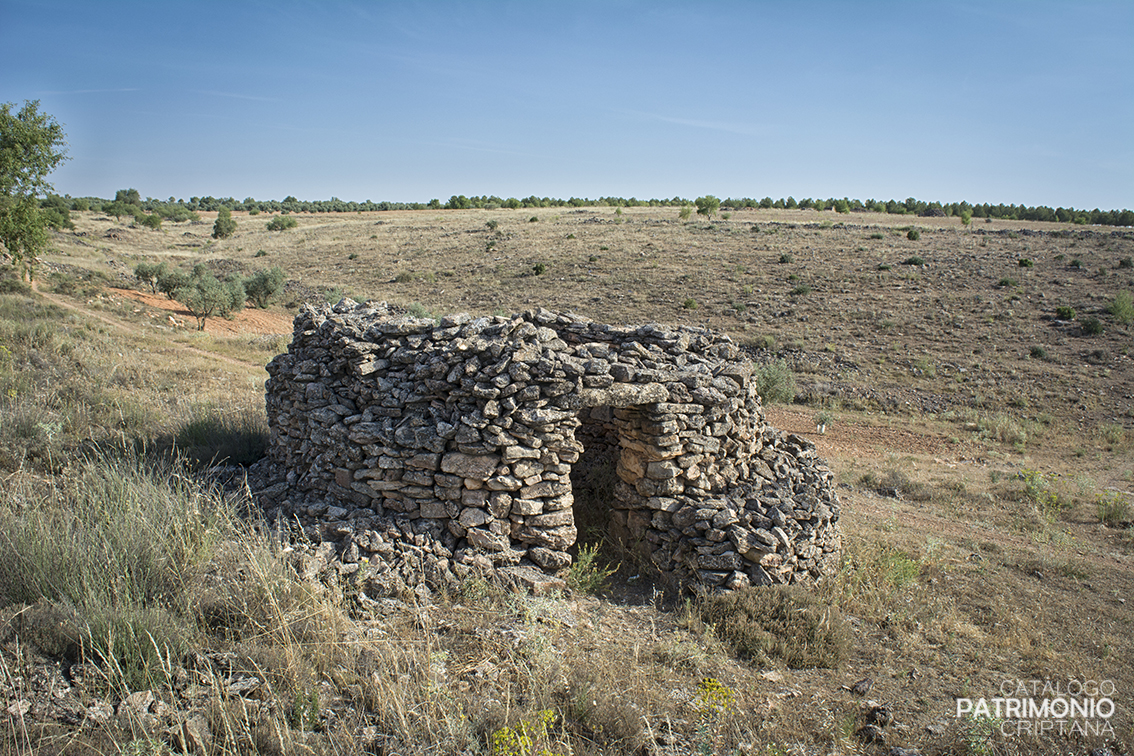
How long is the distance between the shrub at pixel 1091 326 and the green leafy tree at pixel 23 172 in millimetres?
36468

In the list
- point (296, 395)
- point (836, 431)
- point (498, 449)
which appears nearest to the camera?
point (498, 449)

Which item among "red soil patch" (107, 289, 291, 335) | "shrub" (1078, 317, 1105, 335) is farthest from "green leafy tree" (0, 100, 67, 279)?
"shrub" (1078, 317, 1105, 335)

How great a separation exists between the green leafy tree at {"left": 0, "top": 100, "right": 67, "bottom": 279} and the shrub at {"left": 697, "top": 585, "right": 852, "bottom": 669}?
2624 cm

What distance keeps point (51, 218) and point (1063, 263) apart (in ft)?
143

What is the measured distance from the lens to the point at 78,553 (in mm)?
4238

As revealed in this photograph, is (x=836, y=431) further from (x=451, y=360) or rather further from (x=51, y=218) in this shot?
(x=51, y=218)

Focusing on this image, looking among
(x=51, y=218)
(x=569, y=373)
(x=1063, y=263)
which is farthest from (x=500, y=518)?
(x=1063, y=263)

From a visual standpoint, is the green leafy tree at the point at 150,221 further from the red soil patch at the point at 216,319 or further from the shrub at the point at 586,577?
the shrub at the point at 586,577

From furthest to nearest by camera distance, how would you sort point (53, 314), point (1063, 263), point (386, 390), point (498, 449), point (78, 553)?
1. point (1063, 263)
2. point (53, 314)
3. point (386, 390)
4. point (498, 449)
5. point (78, 553)

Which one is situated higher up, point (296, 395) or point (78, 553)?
point (296, 395)

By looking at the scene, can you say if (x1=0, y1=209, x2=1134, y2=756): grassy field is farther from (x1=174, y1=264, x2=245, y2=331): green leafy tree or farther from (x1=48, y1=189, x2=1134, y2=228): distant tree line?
(x1=48, y1=189, x2=1134, y2=228): distant tree line

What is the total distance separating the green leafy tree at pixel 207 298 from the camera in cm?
2259

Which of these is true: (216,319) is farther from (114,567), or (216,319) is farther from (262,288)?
(114,567)

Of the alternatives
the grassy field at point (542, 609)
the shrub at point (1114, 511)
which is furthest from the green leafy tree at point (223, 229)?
the shrub at point (1114, 511)
